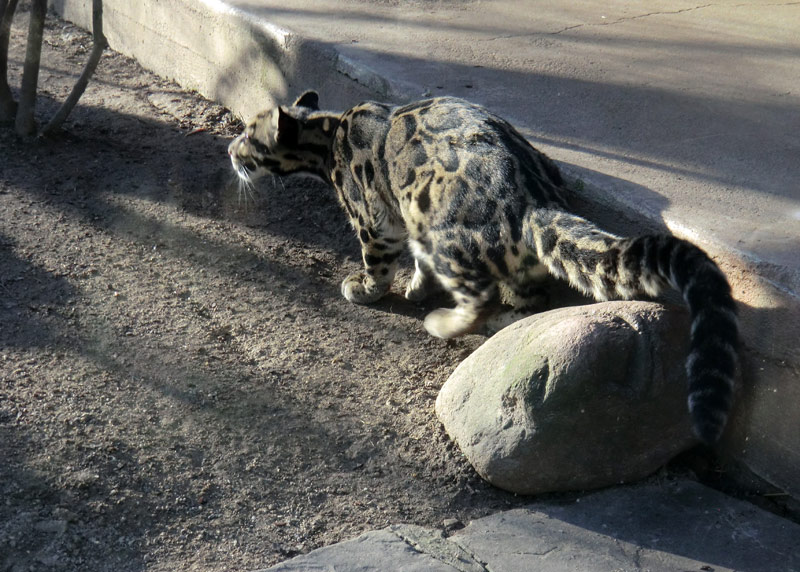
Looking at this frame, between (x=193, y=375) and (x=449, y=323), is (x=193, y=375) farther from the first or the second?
(x=449, y=323)

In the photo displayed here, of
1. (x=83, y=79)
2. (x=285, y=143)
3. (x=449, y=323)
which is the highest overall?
(x=285, y=143)

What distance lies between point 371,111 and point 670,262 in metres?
2.11

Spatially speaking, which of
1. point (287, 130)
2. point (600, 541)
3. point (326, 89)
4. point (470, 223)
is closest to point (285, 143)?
point (287, 130)

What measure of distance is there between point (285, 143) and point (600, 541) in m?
2.85

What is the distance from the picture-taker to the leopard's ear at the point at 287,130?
481 cm

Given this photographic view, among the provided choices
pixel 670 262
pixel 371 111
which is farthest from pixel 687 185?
pixel 371 111

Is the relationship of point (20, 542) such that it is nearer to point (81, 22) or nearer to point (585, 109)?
point (585, 109)

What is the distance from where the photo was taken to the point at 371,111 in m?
4.68

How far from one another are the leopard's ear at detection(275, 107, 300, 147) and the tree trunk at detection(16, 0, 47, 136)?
7.45 feet

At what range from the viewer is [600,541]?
316 cm

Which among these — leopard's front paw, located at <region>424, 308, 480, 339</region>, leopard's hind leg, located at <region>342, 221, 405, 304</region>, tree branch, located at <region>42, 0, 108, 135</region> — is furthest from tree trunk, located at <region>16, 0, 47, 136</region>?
leopard's front paw, located at <region>424, 308, 480, 339</region>

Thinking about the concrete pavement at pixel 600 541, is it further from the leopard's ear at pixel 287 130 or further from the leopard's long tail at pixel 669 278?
the leopard's ear at pixel 287 130

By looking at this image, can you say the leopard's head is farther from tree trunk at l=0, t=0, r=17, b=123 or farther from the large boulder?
tree trunk at l=0, t=0, r=17, b=123

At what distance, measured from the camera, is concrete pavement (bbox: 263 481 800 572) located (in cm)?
302
